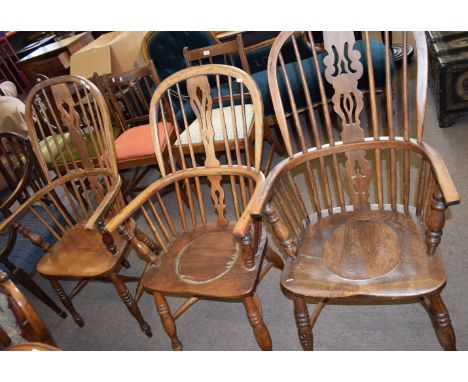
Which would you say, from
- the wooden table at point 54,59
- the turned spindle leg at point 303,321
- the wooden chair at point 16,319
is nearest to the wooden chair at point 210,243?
the turned spindle leg at point 303,321

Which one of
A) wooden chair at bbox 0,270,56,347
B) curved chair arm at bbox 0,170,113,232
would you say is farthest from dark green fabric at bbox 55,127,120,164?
wooden chair at bbox 0,270,56,347

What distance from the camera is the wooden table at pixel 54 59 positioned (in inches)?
180

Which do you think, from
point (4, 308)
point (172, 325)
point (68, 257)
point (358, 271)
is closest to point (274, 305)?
point (172, 325)

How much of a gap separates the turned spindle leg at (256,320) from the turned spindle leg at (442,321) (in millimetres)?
585

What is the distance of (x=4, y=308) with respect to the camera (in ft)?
3.49

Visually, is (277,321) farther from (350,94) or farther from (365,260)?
(350,94)

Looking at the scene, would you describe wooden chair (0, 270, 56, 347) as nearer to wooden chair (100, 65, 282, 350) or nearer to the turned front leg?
wooden chair (100, 65, 282, 350)

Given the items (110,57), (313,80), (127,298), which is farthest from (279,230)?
(110,57)

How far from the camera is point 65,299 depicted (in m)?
2.02

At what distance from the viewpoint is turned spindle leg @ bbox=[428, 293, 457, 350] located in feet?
3.98

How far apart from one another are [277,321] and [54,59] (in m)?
4.23

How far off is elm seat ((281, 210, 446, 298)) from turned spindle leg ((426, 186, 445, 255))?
0.19 ft
